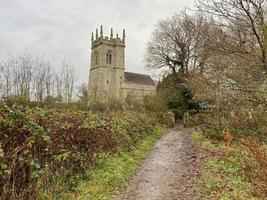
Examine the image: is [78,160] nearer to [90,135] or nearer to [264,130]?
[90,135]

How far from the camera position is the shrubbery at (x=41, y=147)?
208 inches

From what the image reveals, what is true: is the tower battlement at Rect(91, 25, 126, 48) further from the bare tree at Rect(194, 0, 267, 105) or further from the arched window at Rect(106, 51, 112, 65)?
the bare tree at Rect(194, 0, 267, 105)

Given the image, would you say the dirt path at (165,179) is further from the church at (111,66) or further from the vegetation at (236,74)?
the church at (111,66)

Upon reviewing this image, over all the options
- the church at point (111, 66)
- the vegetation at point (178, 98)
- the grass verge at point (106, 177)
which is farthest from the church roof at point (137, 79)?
the grass verge at point (106, 177)

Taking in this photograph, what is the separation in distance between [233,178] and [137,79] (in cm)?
5530

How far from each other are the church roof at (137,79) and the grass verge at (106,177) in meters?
50.7

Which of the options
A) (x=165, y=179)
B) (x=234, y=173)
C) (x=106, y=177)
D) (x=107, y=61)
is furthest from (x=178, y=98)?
(x=107, y=61)

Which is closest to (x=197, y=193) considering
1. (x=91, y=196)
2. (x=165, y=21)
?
(x=91, y=196)

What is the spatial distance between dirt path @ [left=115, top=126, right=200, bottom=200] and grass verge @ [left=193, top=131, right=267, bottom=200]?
365 mm

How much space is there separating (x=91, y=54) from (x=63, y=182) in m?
60.4

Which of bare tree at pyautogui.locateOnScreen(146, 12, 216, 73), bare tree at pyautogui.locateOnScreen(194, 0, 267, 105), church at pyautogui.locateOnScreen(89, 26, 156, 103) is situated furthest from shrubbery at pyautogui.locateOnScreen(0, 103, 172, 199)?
church at pyautogui.locateOnScreen(89, 26, 156, 103)

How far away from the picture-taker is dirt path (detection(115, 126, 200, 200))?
23.4 feet

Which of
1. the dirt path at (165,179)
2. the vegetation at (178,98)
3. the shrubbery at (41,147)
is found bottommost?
the dirt path at (165,179)

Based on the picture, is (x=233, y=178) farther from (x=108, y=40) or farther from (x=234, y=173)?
(x=108, y=40)
